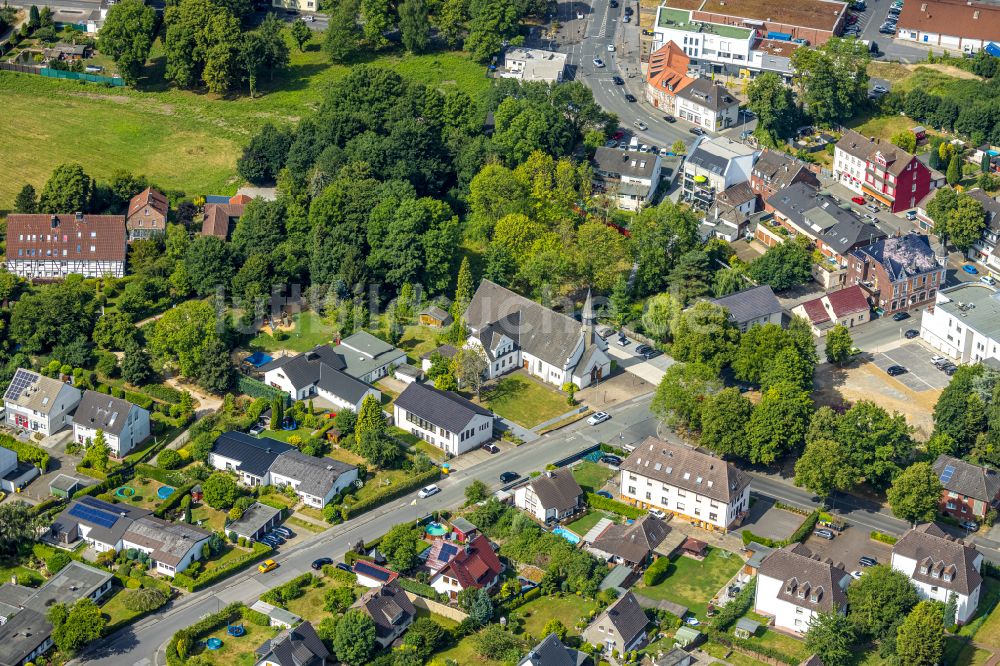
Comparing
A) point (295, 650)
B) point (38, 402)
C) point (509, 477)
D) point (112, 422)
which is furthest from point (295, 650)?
point (38, 402)

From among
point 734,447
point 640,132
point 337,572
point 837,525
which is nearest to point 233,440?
point 337,572

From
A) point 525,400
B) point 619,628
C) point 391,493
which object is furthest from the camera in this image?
point 525,400

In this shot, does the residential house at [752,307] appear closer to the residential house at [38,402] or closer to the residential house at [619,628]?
the residential house at [619,628]

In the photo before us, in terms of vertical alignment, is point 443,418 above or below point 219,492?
above

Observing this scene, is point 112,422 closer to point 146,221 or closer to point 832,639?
point 146,221

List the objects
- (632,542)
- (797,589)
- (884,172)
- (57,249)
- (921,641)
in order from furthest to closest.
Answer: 1. (884,172)
2. (57,249)
3. (632,542)
4. (797,589)
5. (921,641)

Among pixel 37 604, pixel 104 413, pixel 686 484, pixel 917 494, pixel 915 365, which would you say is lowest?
pixel 37 604

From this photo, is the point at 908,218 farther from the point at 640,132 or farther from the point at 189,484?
the point at 189,484
